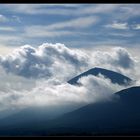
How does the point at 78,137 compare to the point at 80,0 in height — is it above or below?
below

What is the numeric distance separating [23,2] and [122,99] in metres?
146

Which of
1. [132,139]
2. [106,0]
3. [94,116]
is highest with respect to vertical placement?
[94,116]

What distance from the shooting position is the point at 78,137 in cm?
269

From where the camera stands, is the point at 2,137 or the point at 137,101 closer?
the point at 2,137

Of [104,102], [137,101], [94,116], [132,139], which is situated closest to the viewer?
[132,139]

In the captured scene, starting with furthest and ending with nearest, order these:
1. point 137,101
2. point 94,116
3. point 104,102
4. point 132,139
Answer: point 104,102
point 137,101
point 94,116
point 132,139

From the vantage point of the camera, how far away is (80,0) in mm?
2703

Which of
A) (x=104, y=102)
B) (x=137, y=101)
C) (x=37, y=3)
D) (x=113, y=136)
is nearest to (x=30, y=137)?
(x=113, y=136)

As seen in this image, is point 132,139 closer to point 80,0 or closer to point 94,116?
point 80,0

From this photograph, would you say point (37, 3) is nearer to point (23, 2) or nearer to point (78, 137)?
point (23, 2)

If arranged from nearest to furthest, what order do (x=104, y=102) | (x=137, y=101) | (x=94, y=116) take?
(x=94, y=116)
(x=137, y=101)
(x=104, y=102)

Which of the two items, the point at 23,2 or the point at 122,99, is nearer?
the point at 23,2

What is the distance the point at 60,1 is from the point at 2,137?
3.55 ft

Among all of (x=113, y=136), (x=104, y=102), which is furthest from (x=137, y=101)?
(x=113, y=136)
